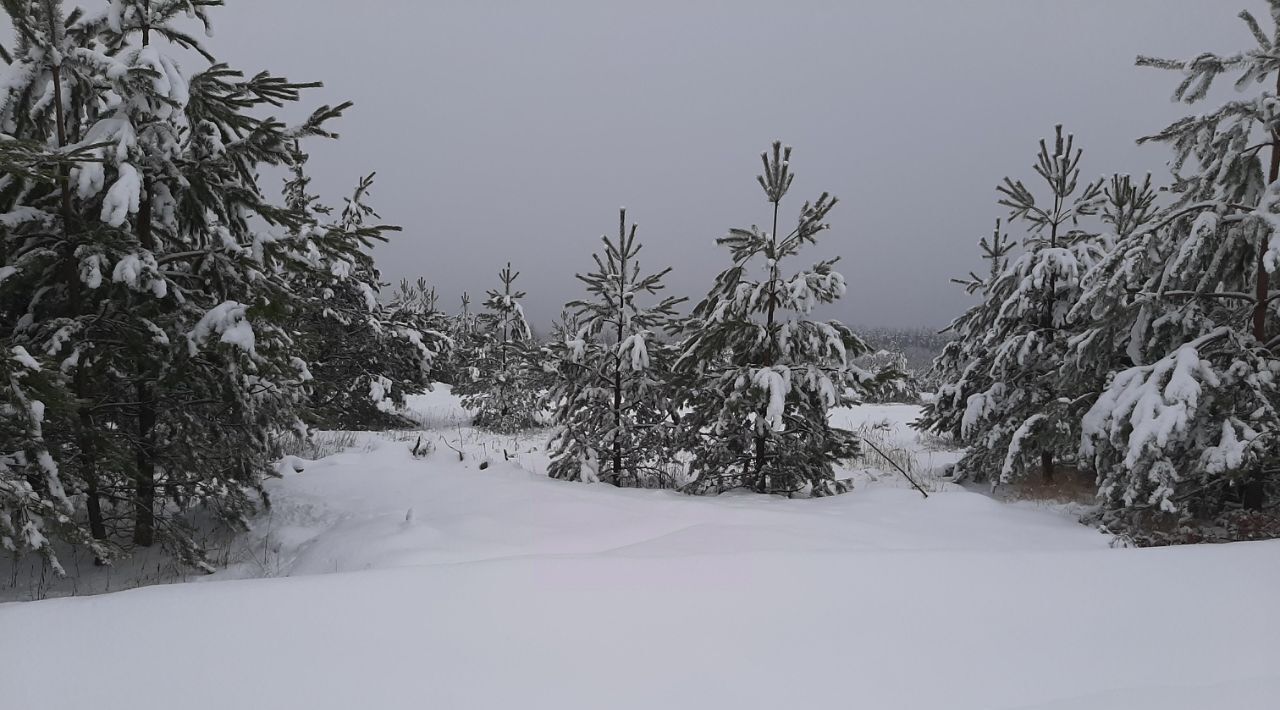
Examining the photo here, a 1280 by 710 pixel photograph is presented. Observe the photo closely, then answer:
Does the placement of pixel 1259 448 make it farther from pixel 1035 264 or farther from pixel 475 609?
pixel 475 609

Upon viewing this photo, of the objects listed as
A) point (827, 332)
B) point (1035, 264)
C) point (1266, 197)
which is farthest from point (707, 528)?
point (1035, 264)

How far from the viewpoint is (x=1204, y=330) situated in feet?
15.4

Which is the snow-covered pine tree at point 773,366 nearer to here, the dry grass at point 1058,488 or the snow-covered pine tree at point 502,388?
the dry grass at point 1058,488

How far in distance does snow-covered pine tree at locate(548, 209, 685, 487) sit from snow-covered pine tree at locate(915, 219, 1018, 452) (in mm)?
4056

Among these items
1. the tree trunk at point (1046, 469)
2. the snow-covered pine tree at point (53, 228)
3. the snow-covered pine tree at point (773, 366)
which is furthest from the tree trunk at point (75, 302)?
the tree trunk at point (1046, 469)

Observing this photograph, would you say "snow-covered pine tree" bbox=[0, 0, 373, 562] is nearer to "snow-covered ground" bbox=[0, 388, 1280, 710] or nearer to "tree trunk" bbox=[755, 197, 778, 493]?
"snow-covered ground" bbox=[0, 388, 1280, 710]

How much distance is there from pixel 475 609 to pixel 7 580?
4.34m

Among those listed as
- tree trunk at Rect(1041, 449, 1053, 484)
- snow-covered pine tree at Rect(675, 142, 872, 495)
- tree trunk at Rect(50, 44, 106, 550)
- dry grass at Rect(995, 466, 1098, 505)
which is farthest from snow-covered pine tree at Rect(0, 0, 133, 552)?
tree trunk at Rect(1041, 449, 1053, 484)

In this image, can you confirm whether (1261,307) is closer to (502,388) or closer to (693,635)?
(693,635)

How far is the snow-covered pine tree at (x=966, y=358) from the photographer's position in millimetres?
7949

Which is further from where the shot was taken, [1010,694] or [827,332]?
[827,332]

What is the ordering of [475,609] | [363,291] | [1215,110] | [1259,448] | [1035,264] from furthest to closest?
[363,291], [1035,264], [1215,110], [1259,448], [475,609]

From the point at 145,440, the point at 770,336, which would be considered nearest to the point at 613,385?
the point at 770,336

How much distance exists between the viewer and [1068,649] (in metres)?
1.91
